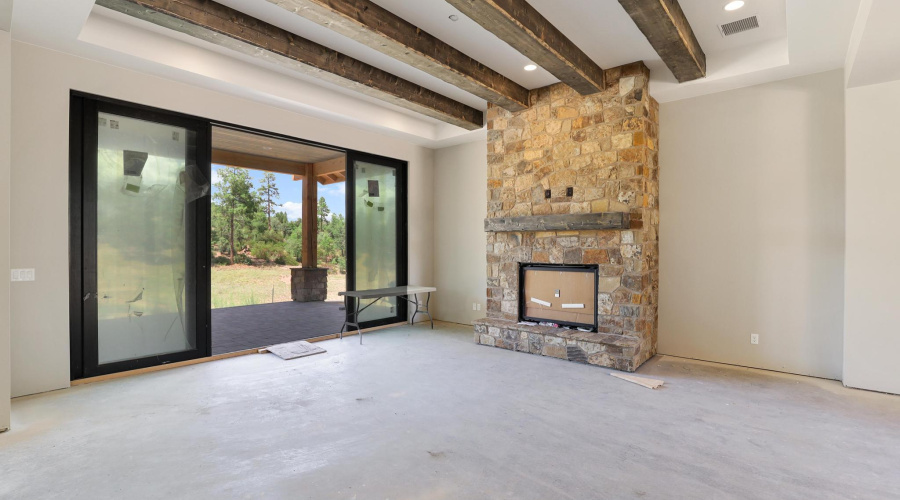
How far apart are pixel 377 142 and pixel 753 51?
436 cm

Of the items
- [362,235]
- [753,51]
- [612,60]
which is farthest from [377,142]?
[753,51]

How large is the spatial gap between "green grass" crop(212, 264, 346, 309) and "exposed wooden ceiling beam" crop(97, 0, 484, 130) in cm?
587

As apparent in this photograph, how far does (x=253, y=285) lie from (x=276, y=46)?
25.6ft

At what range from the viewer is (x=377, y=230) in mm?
6160

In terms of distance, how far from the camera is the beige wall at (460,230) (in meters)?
6.25

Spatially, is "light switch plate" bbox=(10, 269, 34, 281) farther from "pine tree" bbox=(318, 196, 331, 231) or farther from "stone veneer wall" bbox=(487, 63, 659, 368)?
"pine tree" bbox=(318, 196, 331, 231)

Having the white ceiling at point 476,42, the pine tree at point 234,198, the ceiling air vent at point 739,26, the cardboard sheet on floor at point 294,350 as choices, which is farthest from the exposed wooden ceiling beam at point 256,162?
the ceiling air vent at point 739,26

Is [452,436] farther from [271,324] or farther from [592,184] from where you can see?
[271,324]

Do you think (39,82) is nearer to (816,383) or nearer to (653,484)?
(653,484)

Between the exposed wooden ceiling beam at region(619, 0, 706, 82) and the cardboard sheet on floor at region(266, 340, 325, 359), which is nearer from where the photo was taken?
the exposed wooden ceiling beam at region(619, 0, 706, 82)

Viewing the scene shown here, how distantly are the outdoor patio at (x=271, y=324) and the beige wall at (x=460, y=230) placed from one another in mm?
1768

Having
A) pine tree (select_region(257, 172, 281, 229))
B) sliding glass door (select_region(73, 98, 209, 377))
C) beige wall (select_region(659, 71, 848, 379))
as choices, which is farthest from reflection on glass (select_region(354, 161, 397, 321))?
pine tree (select_region(257, 172, 281, 229))

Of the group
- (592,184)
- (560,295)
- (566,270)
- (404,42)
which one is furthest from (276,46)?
(560,295)

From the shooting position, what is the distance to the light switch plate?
3.24 meters
